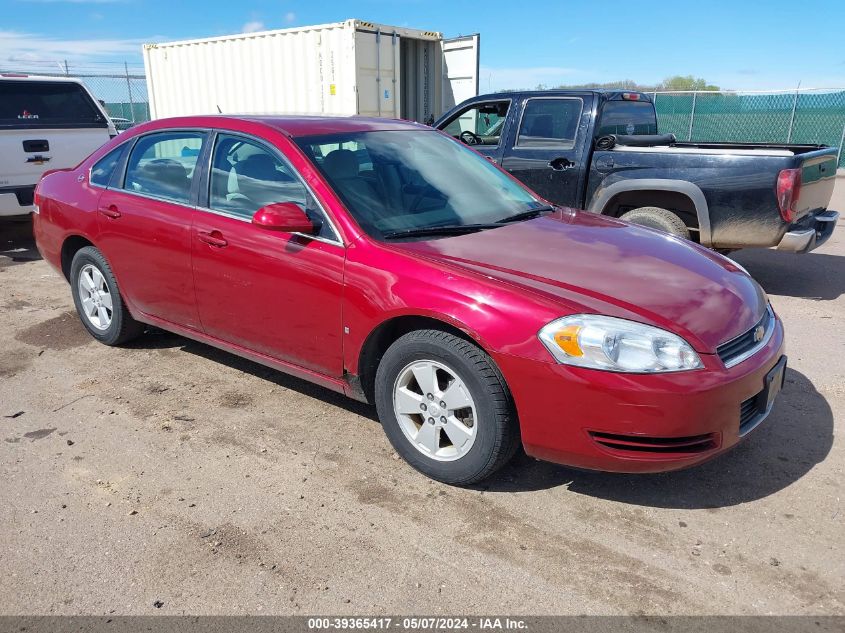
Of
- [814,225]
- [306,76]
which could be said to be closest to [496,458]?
[814,225]

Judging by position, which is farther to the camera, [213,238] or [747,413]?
[213,238]

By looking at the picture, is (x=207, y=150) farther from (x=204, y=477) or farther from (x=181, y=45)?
(x=181, y=45)

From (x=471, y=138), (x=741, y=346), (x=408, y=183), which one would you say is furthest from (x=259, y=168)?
(x=471, y=138)

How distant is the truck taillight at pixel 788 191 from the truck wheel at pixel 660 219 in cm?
84

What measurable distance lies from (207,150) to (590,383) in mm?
2706

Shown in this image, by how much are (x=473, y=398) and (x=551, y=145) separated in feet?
15.1

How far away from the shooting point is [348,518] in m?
3.03

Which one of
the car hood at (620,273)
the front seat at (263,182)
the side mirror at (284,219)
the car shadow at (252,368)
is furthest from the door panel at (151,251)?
the car hood at (620,273)

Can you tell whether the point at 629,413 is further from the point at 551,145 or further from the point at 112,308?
the point at 551,145

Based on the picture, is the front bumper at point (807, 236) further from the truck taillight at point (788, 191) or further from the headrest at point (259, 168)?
the headrest at point (259, 168)

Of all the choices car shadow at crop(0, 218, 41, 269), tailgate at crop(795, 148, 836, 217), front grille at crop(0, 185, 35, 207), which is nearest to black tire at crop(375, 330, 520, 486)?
tailgate at crop(795, 148, 836, 217)

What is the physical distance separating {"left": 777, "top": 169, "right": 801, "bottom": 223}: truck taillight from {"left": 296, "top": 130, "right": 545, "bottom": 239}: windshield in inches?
104

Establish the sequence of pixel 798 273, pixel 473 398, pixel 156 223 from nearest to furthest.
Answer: pixel 473 398
pixel 156 223
pixel 798 273

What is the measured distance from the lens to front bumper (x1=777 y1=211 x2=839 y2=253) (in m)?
5.95
